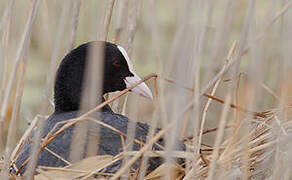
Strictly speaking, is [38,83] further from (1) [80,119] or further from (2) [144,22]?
(1) [80,119]

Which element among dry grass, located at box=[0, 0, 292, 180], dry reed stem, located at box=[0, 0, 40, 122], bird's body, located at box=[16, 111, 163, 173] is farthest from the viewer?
bird's body, located at box=[16, 111, 163, 173]

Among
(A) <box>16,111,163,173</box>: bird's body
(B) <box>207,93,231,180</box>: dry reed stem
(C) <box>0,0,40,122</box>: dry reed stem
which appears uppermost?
(C) <box>0,0,40,122</box>: dry reed stem

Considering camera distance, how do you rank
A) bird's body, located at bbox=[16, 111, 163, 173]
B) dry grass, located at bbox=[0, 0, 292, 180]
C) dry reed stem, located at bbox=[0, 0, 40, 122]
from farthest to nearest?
1. bird's body, located at bbox=[16, 111, 163, 173]
2. dry reed stem, located at bbox=[0, 0, 40, 122]
3. dry grass, located at bbox=[0, 0, 292, 180]

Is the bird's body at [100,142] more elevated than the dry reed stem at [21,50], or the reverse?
the dry reed stem at [21,50]

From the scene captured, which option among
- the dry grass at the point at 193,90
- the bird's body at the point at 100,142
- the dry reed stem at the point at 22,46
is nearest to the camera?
the dry grass at the point at 193,90

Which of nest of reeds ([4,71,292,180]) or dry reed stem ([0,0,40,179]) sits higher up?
dry reed stem ([0,0,40,179])

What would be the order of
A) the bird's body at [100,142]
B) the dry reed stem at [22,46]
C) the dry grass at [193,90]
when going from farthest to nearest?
1. the bird's body at [100,142]
2. the dry reed stem at [22,46]
3. the dry grass at [193,90]

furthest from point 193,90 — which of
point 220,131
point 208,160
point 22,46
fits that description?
point 22,46

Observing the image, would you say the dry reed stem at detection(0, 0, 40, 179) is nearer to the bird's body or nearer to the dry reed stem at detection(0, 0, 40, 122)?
the dry reed stem at detection(0, 0, 40, 122)

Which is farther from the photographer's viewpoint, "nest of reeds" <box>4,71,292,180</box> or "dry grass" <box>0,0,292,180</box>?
"nest of reeds" <box>4,71,292,180</box>

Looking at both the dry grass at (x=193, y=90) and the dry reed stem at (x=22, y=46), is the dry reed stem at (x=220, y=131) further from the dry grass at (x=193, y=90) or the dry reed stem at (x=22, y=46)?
the dry reed stem at (x=22, y=46)

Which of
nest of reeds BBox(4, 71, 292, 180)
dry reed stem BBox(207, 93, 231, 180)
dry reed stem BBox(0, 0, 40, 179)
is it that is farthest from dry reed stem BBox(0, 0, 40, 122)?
dry reed stem BBox(207, 93, 231, 180)

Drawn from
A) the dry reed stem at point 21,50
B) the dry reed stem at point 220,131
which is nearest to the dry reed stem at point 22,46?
the dry reed stem at point 21,50

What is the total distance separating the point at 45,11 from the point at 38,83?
2.55 metres
